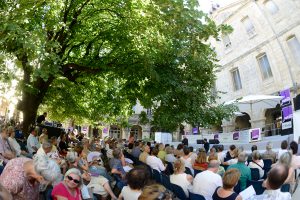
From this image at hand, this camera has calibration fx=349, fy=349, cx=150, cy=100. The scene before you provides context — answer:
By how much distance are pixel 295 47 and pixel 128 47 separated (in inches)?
580

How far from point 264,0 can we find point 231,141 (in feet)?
38.1

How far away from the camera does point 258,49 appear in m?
26.9

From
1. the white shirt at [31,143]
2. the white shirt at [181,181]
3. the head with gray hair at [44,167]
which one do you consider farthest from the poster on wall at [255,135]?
the head with gray hair at [44,167]

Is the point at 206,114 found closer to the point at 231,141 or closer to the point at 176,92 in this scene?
the point at 176,92

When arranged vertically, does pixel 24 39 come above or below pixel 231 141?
above

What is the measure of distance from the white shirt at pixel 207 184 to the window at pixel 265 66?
21310 millimetres

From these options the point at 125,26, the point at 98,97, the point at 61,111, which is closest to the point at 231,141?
the point at 98,97

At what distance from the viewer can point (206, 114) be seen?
1177 centimetres

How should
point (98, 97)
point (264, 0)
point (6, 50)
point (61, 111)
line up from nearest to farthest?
point (6, 50), point (98, 97), point (61, 111), point (264, 0)

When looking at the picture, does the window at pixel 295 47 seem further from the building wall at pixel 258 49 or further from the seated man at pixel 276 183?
the seated man at pixel 276 183

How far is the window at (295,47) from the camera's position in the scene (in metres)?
23.0

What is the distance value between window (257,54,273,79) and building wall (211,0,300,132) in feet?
0.86

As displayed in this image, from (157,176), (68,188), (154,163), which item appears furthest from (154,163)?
(68,188)

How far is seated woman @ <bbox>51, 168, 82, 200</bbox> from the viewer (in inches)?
174
